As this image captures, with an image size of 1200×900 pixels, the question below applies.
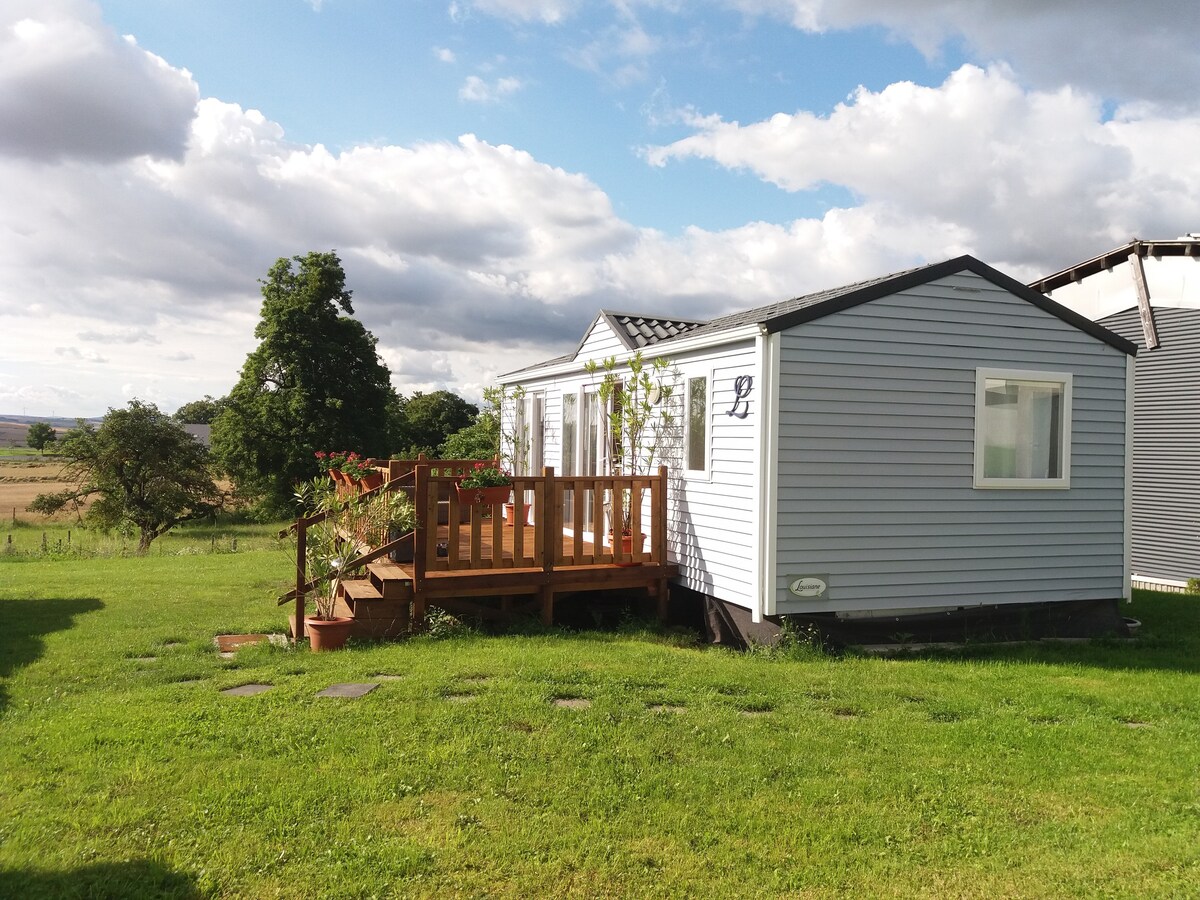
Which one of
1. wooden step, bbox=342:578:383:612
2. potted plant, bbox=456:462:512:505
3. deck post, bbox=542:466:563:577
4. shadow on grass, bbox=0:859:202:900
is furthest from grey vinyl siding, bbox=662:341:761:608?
shadow on grass, bbox=0:859:202:900

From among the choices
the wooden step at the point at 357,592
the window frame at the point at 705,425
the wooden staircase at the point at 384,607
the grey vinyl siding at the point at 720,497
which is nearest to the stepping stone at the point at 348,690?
the wooden staircase at the point at 384,607

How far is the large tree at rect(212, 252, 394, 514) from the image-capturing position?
2708cm

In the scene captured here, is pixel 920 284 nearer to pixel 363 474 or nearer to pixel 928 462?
pixel 928 462

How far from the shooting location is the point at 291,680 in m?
5.99

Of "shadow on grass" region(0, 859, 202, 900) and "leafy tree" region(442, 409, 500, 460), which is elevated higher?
"leafy tree" region(442, 409, 500, 460)

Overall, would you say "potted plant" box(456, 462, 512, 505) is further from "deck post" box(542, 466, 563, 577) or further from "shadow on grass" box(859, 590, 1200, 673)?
"shadow on grass" box(859, 590, 1200, 673)

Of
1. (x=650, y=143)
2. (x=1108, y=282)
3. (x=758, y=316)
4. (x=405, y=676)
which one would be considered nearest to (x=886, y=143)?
(x=650, y=143)

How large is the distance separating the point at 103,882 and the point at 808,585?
225 inches

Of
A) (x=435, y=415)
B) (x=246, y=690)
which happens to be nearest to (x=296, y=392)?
(x=435, y=415)

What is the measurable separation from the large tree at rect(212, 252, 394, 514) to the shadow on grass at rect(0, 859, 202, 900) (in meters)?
25.0

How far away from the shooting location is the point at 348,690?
569 centimetres

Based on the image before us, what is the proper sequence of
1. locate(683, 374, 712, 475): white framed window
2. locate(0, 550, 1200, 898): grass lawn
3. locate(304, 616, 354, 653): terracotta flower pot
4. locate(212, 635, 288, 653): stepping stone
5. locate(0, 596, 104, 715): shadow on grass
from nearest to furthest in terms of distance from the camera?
locate(0, 550, 1200, 898): grass lawn < locate(0, 596, 104, 715): shadow on grass < locate(304, 616, 354, 653): terracotta flower pot < locate(212, 635, 288, 653): stepping stone < locate(683, 374, 712, 475): white framed window

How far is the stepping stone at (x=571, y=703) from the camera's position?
5344 millimetres

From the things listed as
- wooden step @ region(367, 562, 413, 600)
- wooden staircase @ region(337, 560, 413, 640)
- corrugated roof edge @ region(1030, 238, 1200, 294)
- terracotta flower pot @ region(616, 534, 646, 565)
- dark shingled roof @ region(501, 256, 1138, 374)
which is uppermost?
corrugated roof edge @ region(1030, 238, 1200, 294)
